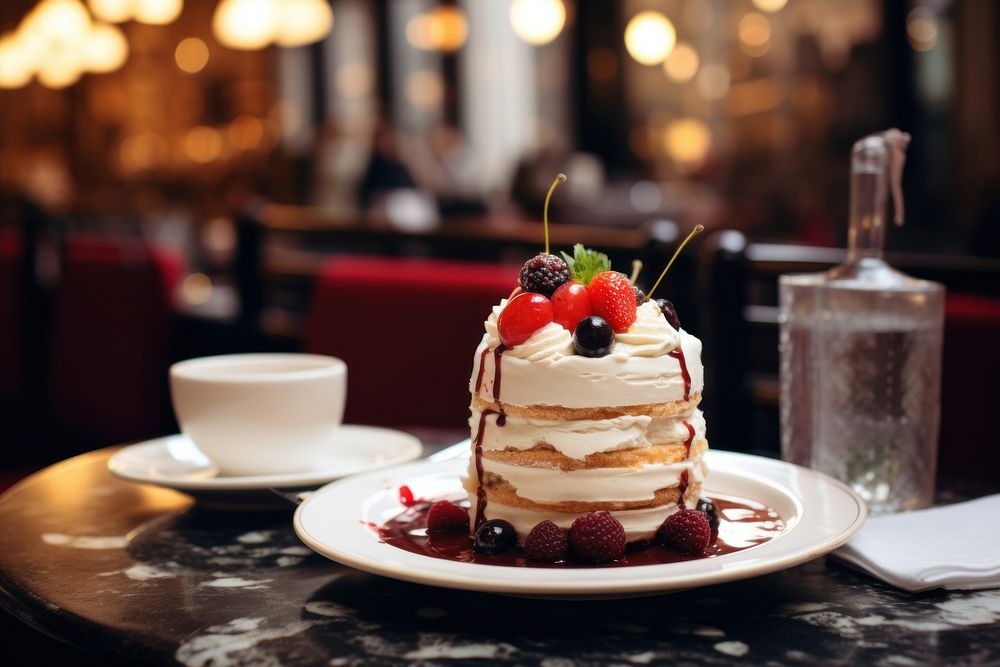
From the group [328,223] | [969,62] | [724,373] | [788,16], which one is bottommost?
[724,373]

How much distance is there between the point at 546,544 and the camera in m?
0.92

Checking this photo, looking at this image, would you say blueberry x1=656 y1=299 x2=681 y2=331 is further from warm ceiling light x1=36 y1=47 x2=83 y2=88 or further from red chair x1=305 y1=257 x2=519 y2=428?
warm ceiling light x1=36 y1=47 x2=83 y2=88

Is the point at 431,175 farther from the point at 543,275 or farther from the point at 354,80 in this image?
the point at 543,275

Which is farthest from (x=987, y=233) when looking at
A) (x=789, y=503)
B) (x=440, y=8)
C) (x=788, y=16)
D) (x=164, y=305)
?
(x=440, y=8)

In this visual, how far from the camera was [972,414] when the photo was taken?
5.15 feet

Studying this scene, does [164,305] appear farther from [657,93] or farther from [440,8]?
[440,8]

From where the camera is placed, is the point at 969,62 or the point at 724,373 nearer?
the point at 724,373

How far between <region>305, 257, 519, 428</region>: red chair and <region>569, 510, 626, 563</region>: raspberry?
1.09 metres

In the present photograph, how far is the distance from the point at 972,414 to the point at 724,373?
0.45 m

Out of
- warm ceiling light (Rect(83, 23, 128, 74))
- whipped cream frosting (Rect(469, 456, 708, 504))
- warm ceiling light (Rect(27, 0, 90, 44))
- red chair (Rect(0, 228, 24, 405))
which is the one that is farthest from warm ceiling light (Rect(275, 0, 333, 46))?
whipped cream frosting (Rect(469, 456, 708, 504))

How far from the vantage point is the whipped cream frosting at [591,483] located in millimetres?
973

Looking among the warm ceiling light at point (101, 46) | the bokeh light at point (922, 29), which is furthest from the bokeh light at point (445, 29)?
the bokeh light at point (922, 29)

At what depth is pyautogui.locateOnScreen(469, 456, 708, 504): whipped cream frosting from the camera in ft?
3.19

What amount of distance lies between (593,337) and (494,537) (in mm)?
195
